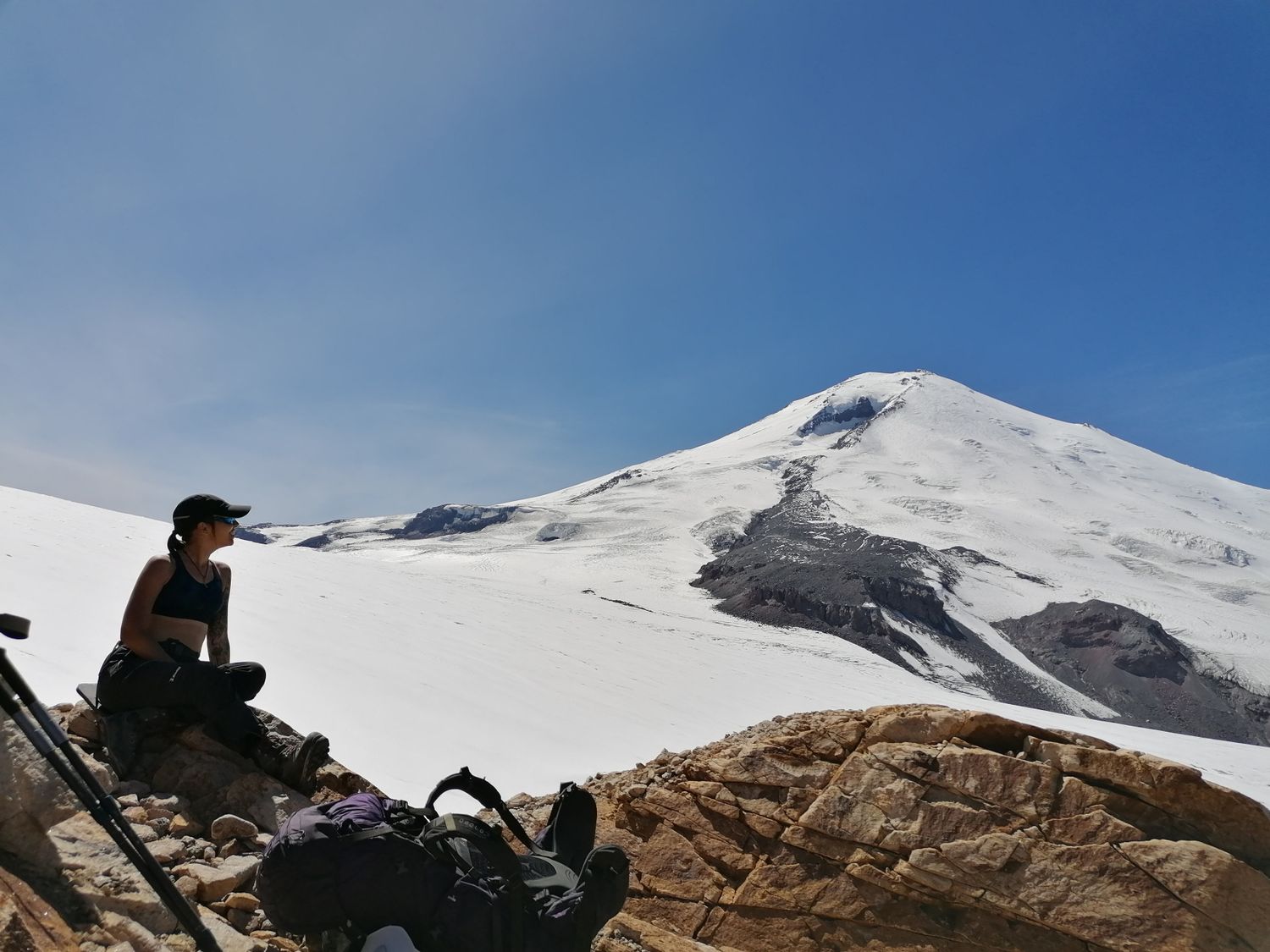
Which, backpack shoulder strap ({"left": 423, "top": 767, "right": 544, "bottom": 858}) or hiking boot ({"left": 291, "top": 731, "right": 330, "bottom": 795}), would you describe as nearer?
backpack shoulder strap ({"left": 423, "top": 767, "right": 544, "bottom": 858})

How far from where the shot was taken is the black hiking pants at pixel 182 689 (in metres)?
3.41

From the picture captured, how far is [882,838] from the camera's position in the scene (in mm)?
4145

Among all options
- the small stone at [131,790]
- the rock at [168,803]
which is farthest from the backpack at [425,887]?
the small stone at [131,790]

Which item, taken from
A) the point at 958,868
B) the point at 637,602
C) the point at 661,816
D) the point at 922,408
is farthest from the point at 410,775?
the point at 922,408

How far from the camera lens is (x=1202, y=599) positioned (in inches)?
1880

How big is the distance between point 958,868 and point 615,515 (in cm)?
6712

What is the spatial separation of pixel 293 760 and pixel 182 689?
2.00 ft

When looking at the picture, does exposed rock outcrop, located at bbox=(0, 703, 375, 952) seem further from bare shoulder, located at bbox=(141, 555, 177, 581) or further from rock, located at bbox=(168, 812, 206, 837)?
bare shoulder, located at bbox=(141, 555, 177, 581)

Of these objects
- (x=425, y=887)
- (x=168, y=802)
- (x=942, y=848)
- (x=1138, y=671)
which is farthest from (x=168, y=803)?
(x=1138, y=671)

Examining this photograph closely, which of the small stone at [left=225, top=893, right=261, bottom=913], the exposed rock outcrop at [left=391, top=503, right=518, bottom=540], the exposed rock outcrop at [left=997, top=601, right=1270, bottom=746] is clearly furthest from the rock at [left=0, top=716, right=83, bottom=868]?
the exposed rock outcrop at [left=391, top=503, right=518, bottom=540]

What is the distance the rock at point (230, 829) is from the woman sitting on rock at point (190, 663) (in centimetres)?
51

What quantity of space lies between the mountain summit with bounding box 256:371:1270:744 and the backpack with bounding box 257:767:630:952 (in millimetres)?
31226

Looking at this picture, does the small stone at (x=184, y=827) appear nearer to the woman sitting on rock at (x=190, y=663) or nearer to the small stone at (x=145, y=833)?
the small stone at (x=145, y=833)

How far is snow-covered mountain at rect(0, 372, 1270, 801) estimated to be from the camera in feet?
29.3
